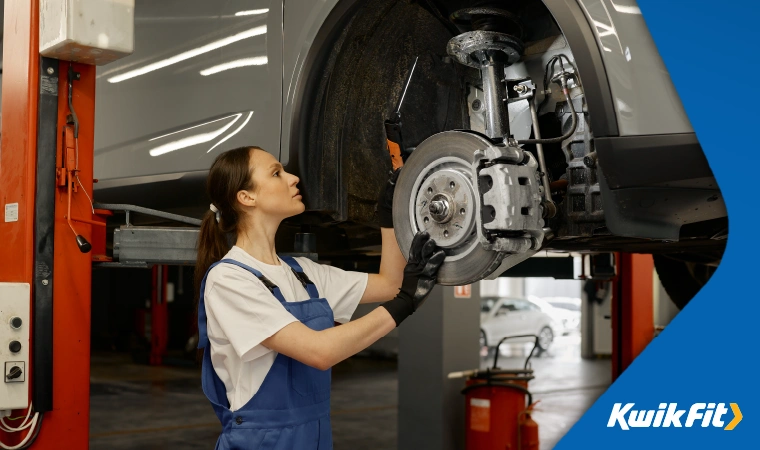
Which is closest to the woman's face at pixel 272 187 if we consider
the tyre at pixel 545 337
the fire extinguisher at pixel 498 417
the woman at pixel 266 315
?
the woman at pixel 266 315

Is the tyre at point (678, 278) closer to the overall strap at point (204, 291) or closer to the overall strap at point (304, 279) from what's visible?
the overall strap at point (304, 279)

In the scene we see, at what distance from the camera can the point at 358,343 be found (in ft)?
5.13

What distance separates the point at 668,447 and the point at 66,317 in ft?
5.27

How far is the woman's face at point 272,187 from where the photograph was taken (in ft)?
5.73

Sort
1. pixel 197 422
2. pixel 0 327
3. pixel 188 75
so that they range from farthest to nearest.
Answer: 1. pixel 197 422
2. pixel 188 75
3. pixel 0 327

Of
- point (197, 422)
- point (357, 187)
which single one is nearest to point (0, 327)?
point (357, 187)

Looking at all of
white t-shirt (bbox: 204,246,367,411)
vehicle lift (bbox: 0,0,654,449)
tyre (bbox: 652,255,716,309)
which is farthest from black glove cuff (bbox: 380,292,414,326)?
tyre (bbox: 652,255,716,309)

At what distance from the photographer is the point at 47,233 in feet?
6.63

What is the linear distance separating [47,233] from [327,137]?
0.82 meters

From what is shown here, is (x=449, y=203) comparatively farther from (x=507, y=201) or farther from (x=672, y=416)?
(x=672, y=416)

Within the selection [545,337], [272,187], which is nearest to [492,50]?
[272,187]

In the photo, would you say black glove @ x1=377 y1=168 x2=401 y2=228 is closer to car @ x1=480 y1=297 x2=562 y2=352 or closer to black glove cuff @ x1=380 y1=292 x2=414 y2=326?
black glove cuff @ x1=380 y1=292 x2=414 y2=326

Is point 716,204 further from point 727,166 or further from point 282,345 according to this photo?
point 282,345

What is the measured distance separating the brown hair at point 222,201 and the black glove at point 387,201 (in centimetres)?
32
